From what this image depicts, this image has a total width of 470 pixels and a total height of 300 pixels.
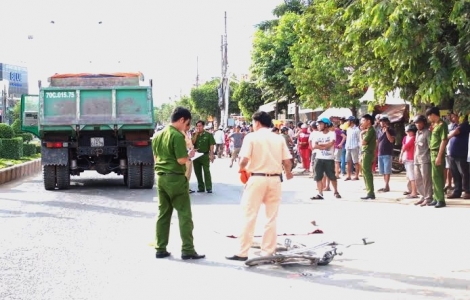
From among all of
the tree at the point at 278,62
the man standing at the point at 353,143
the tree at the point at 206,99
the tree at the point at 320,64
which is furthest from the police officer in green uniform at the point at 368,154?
the tree at the point at 206,99

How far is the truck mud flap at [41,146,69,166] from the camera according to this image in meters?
17.0

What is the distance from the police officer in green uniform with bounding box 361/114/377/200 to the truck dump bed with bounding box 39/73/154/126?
5014 millimetres

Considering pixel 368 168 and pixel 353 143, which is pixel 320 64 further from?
pixel 368 168

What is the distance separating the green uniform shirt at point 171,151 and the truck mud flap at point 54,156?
8.85m

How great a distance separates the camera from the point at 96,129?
1725cm

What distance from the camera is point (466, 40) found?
1244 centimetres

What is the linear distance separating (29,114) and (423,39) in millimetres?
11733

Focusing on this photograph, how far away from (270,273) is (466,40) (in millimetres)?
6687

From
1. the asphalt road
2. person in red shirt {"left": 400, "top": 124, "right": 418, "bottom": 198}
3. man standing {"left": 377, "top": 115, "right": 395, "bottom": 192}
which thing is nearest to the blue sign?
the asphalt road

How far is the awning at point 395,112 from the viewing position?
2372 cm

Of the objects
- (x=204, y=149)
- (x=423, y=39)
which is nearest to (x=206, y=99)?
(x=204, y=149)

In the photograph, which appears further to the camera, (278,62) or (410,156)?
(278,62)

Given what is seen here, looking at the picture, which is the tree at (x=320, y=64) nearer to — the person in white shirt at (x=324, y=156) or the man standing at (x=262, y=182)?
the person in white shirt at (x=324, y=156)

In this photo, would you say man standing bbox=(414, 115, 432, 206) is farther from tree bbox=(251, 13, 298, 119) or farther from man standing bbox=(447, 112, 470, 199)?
tree bbox=(251, 13, 298, 119)
